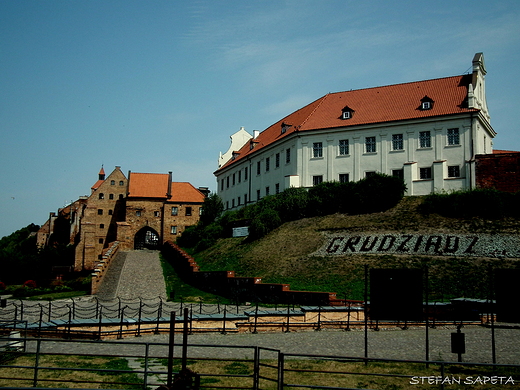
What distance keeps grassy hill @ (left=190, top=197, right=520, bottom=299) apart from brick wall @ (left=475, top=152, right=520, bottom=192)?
513 cm

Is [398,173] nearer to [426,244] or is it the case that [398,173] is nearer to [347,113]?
[347,113]

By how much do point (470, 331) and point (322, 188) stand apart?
24.9 metres

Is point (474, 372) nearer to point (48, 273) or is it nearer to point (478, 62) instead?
point (478, 62)

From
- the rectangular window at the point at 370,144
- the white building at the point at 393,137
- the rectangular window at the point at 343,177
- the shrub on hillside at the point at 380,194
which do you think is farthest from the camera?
the rectangular window at the point at 343,177

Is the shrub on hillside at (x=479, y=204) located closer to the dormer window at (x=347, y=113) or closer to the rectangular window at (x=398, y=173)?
the rectangular window at (x=398, y=173)

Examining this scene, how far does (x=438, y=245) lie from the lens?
31.0 metres

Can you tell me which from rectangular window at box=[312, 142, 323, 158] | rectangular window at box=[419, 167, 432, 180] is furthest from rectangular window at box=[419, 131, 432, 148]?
rectangular window at box=[312, 142, 323, 158]

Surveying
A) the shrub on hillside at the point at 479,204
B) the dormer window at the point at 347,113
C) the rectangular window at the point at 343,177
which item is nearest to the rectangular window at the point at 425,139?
the rectangular window at the point at 343,177

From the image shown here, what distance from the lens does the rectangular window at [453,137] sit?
41478 mm

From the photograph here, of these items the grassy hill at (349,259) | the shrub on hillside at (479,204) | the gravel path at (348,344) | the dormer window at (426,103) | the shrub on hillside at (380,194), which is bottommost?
the gravel path at (348,344)

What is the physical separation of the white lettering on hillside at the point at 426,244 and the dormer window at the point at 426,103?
14.8 meters

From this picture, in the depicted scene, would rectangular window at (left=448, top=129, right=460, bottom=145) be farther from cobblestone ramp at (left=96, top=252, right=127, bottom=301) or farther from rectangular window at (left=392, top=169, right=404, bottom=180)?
cobblestone ramp at (left=96, top=252, right=127, bottom=301)

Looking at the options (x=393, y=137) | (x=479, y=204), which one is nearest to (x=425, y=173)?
(x=393, y=137)

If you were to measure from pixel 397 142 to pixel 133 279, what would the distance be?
80.3ft
